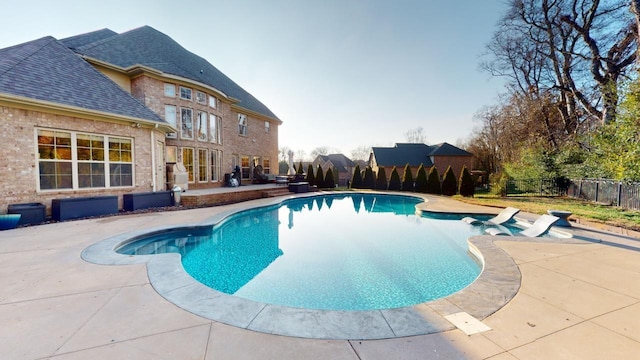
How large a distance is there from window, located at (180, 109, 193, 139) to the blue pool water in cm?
690

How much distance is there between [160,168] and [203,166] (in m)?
3.39

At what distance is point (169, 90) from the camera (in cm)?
1350

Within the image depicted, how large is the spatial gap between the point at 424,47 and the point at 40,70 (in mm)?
16571

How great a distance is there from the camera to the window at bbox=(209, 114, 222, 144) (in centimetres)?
1563

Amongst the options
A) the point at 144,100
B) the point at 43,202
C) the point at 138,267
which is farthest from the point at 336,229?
the point at 144,100

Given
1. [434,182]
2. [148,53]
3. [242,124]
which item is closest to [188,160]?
[242,124]

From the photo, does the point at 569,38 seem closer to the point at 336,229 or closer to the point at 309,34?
the point at 309,34

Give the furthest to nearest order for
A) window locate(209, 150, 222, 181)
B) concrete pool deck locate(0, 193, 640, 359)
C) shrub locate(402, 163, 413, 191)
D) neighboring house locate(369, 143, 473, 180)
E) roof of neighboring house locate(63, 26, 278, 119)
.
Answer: neighboring house locate(369, 143, 473, 180)
shrub locate(402, 163, 413, 191)
window locate(209, 150, 222, 181)
roof of neighboring house locate(63, 26, 278, 119)
concrete pool deck locate(0, 193, 640, 359)

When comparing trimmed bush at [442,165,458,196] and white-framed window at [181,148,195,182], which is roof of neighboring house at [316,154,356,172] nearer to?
trimmed bush at [442,165,458,196]

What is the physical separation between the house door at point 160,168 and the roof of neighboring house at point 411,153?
24205 millimetres

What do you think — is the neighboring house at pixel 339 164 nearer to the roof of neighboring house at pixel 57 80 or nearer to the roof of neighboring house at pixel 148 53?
the roof of neighboring house at pixel 148 53

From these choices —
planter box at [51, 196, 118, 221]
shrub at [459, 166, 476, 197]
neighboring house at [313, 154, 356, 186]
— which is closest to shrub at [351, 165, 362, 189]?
shrub at [459, 166, 476, 197]

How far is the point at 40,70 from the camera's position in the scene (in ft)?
28.6

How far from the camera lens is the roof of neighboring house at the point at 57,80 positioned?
777cm
